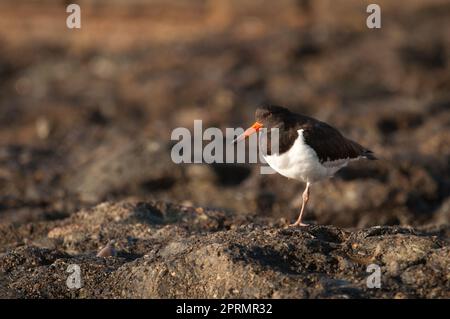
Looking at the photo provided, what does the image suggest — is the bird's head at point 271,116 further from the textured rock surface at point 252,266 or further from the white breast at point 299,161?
the textured rock surface at point 252,266

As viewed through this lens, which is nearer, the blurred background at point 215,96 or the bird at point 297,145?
the bird at point 297,145

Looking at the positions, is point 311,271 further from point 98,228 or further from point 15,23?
point 15,23

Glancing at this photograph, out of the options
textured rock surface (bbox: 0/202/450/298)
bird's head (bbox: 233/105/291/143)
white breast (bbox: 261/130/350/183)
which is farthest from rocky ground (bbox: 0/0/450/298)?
bird's head (bbox: 233/105/291/143)

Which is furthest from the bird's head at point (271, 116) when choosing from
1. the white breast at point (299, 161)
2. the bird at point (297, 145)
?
the white breast at point (299, 161)

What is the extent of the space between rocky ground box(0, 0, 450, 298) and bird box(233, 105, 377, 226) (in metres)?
0.52

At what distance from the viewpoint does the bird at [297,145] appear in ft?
21.8

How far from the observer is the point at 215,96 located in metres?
15.8

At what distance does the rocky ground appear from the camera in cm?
544

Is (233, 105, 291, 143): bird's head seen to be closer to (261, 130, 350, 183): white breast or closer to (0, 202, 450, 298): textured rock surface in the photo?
(261, 130, 350, 183): white breast

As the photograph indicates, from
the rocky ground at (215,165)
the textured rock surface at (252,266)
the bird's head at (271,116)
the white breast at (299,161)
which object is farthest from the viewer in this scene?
the bird's head at (271,116)

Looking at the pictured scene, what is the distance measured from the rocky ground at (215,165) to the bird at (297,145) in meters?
0.52

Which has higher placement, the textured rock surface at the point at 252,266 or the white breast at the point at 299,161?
the white breast at the point at 299,161

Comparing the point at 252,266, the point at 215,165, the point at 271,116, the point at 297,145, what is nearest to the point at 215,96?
the point at 215,165
